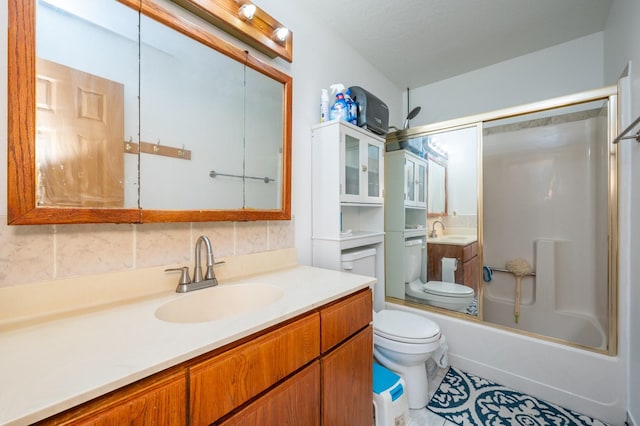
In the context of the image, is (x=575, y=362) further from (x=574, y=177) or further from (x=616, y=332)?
(x=574, y=177)

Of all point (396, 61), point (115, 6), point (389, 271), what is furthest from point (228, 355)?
point (396, 61)

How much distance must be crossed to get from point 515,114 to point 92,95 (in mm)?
2219

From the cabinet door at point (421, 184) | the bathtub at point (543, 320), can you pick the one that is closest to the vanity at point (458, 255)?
the bathtub at point (543, 320)

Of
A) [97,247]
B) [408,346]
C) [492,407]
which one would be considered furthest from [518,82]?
[97,247]

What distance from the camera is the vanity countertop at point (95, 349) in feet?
1.42

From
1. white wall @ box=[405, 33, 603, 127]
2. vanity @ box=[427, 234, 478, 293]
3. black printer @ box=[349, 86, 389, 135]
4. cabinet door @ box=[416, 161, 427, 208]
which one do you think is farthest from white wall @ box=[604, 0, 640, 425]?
black printer @ box=[349, 86, 389, 135]

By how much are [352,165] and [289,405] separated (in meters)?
1.30

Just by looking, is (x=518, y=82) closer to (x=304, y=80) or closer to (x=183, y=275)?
(x=304, y=80)

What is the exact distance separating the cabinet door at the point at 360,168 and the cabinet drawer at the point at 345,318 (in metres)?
0.65

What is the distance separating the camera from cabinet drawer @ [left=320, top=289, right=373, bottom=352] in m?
0.95

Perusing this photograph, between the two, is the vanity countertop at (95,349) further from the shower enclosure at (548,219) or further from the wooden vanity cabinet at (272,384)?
the shower enclosure at (548,219)

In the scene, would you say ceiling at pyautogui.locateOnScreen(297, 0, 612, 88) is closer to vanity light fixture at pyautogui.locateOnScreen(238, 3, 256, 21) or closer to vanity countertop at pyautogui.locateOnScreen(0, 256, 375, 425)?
vanity light fixture at pyautogui.locateOnScreen(238, 3, 256, 21)

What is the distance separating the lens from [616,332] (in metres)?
1.42

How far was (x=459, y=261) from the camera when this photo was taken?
2.17 meters
